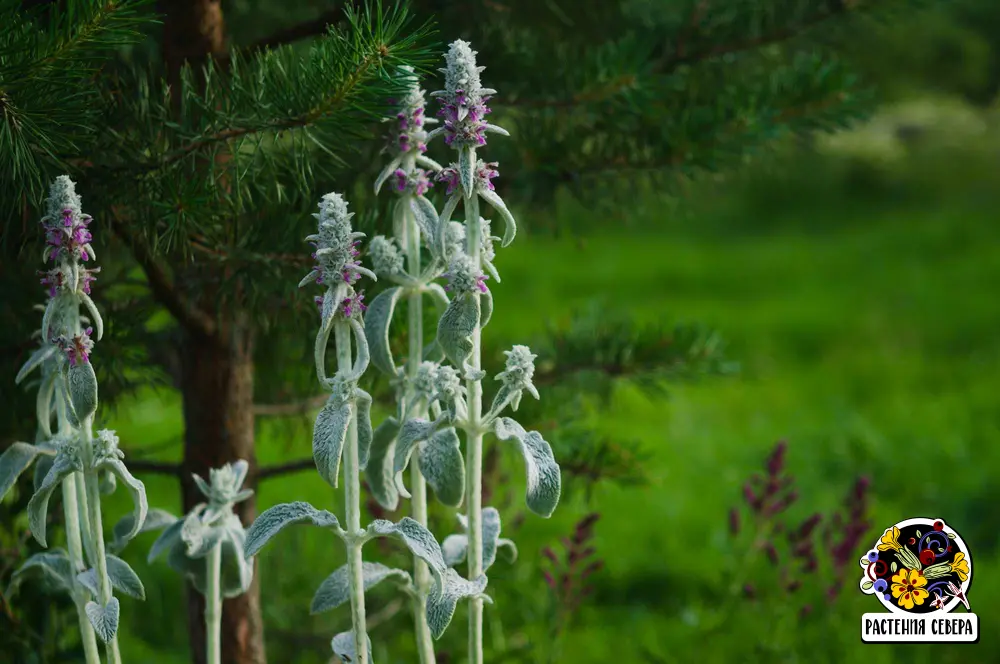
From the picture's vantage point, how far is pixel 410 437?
136 centimetres

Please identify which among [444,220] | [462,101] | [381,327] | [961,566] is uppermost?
[462,101]

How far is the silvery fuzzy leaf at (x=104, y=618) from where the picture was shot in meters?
1.39

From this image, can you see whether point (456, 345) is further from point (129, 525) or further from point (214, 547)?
point (129, 525)

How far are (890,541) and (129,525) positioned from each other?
1411 millimetres

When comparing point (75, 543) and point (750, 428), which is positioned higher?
point (750, 428)

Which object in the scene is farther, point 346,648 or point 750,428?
point 750,428

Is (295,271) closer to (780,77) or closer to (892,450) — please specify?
(780,77)

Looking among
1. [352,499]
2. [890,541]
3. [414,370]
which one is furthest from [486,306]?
[890,541]

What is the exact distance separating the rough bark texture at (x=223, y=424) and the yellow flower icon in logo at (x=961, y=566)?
4.56 ft

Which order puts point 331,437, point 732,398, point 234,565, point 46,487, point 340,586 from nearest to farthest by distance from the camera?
point 331,437 → point 46,487 → point 340,586 → point 234,565 → point 732,398

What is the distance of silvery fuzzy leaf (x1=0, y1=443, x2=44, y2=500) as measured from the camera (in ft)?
4.77

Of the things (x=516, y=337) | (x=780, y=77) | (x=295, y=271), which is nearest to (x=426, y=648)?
(x=295, y=271)

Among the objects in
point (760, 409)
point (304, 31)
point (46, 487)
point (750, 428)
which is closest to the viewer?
point (46, 487)
